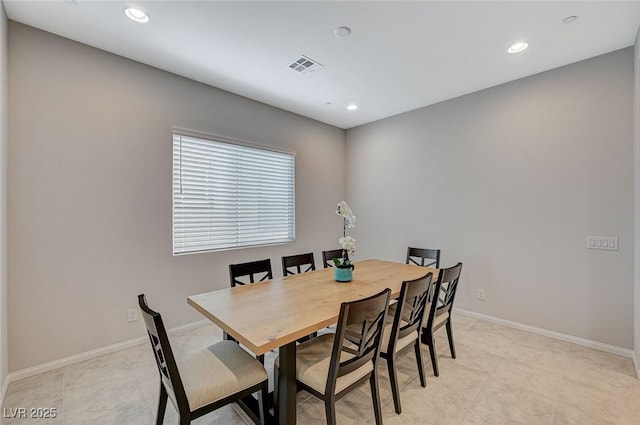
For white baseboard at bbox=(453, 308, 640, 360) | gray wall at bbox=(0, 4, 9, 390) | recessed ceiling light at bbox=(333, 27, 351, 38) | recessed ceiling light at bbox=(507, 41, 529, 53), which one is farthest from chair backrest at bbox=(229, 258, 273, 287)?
recessed ceiling light at bbox=(507, 41, 529, 53)

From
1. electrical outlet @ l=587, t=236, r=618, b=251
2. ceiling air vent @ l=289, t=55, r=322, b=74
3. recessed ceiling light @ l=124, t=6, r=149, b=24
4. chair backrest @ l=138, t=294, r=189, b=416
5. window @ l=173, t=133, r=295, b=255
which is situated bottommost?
chair backrest @ l=138, t=294, r=189, b=416

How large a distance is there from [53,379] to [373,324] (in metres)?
2.70

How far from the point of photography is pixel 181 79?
321 cm

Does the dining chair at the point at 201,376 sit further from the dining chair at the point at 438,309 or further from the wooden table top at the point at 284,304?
the dining chair at the point at 438,309

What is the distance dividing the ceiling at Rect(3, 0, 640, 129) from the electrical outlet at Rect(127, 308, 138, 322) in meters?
2.57

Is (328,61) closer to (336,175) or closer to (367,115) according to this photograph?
(367,115)

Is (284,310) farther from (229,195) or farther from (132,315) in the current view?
(229,195)

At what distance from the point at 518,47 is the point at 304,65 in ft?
6.79

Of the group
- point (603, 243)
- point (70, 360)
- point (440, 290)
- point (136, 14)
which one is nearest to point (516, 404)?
point (440, 290)

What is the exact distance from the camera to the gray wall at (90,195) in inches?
91.8

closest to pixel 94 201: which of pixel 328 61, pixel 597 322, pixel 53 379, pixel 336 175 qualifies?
pixel 53 379

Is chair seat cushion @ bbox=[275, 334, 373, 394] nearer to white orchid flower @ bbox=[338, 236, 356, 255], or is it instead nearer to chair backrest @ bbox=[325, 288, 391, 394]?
chair backrest @ bbox=[325, 288, 391, 394]

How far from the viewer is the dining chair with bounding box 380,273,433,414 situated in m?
1.83

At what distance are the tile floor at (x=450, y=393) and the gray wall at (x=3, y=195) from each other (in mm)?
339
